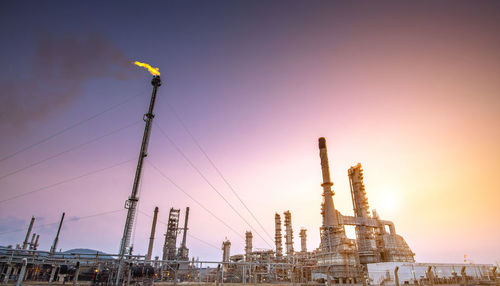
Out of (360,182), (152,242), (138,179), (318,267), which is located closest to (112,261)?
(138,179)

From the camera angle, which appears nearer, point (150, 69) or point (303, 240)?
point (150, 69)

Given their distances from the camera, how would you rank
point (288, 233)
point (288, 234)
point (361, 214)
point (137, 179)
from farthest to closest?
1. point (288, 233)
2. point (288, 234)
3. point (361, 214)
4. point (137, 179)

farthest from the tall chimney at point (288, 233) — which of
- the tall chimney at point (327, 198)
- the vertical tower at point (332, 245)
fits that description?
the tall chimney at point (327, 198)

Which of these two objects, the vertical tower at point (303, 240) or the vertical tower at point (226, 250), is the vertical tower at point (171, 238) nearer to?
the vertical tower at point (226, 250)

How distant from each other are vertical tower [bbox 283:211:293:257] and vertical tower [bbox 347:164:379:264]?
57.4 ft

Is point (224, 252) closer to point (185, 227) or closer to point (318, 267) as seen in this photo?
point (185, 227)

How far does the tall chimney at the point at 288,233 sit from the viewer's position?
6606 cm

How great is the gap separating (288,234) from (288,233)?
0.26m

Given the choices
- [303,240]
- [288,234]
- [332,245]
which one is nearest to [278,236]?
[288,234]

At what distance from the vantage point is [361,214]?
5944cm

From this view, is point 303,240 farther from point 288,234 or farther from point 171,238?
point 171,238

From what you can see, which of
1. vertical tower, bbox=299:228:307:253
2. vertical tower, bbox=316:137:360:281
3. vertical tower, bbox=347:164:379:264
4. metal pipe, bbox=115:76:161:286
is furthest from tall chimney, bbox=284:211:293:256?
metal pipe, bbox=115:76:161:286

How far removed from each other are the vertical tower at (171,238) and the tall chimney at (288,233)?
29.2 meters

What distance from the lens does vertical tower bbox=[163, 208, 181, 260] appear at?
58906 mm
